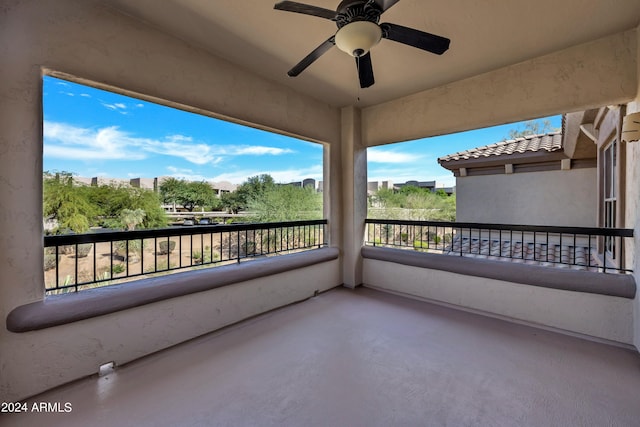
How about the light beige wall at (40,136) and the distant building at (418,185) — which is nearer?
the light beige wall at (40,136)

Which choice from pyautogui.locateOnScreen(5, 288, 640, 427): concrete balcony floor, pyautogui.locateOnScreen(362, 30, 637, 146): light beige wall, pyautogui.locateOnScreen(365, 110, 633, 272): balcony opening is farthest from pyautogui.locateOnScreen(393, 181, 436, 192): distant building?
pyautogui.locateOnScreen(5, 288, 640, 427): concrete balcony floor

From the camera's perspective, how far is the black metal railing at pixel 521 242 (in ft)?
7.77

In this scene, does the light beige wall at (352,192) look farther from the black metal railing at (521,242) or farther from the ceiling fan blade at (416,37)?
the ceiling fan blade at (416,37)

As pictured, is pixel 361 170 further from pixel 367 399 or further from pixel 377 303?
pixel 367 399

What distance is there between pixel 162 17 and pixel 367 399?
2947 mm

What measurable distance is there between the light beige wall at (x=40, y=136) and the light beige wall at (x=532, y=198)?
16.9ft

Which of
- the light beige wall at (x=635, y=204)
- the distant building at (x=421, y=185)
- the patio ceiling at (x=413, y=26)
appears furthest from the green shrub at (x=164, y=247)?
the distant building at (x=421, y=185)

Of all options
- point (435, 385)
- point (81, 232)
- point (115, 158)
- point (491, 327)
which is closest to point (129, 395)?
point (81, 232)

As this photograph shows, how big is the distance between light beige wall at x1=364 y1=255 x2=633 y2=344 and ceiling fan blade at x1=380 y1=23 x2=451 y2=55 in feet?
7.59

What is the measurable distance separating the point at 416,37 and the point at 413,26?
1.91ft

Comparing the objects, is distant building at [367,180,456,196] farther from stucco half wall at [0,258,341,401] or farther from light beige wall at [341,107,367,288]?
stucco half wall at [0,258,341,401]

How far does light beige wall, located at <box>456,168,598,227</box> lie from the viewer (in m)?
4.38

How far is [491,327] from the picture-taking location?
2457 millimetres

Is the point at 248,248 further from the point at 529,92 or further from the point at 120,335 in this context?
the point at 529,92
